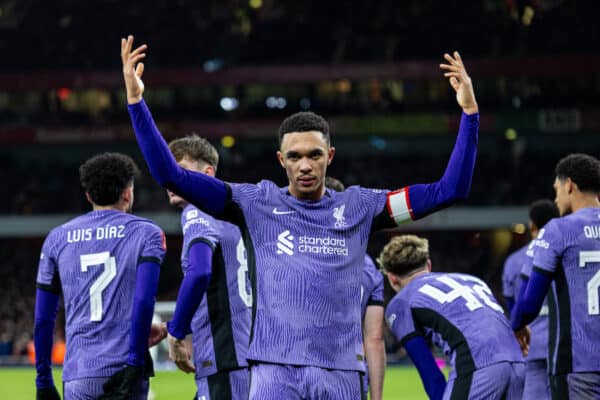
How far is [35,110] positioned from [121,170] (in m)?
34.9

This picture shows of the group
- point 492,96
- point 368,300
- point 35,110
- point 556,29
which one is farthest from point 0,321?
point 368,300

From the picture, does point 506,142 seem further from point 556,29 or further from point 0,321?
point 0,321

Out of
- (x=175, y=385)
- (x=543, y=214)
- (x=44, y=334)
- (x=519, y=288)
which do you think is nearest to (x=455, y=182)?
(x=44, y=334)

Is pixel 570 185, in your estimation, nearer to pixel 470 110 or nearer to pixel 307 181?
pixel 470 110

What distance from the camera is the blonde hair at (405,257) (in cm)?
522

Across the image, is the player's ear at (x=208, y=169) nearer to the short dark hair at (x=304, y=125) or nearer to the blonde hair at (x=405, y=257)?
the blonde hair at (x=405, y=257)

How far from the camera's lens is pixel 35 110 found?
38.4 metres

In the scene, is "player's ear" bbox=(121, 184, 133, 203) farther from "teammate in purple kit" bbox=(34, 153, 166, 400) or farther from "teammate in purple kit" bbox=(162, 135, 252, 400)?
"teammate in purple kit" bbox=(162, 135, 252, 400)

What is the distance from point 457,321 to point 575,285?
91 centimetres

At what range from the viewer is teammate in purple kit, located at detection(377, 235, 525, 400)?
4.81 metres

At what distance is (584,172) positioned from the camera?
5531mm

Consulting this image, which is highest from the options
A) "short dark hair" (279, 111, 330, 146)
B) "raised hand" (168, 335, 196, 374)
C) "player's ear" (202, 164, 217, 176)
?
"short dark hair" (279, 111, 330, 146)

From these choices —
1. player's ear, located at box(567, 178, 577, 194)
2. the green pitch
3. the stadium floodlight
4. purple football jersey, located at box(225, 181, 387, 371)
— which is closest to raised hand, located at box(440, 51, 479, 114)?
purple football jersey, located at box(225, 181, 387, 371)

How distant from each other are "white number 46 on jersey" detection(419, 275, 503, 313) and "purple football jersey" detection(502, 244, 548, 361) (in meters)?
1.66
